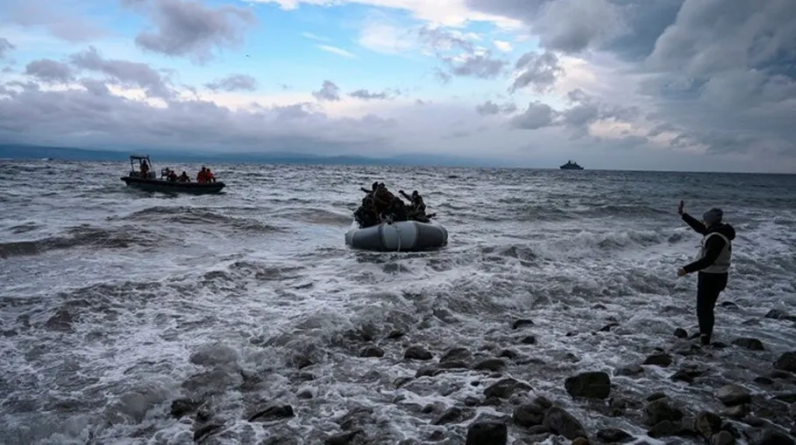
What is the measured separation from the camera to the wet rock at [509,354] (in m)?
6.28

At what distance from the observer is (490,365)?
19.4 ft

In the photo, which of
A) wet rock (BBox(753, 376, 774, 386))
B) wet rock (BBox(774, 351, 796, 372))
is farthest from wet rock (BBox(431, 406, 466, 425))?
wet rock (BBox(774, 351, 796, 372))

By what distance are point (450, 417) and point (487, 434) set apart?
0.58 m

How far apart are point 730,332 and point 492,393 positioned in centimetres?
483

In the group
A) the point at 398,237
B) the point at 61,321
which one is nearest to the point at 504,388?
the point at 61,321

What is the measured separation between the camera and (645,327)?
25.2 feet

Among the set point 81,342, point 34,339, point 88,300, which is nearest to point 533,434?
point 81,342

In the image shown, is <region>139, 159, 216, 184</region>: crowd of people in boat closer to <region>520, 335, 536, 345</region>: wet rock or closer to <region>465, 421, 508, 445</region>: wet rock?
<region>520, 335, 536, 345</region>: wet rock

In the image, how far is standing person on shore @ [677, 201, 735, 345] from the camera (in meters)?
6.65

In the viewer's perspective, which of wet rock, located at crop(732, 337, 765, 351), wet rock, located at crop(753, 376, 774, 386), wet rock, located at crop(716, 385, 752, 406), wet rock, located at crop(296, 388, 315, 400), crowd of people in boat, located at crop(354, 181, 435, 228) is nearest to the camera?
wet rock, located at crop(716, 385, 752, 406)

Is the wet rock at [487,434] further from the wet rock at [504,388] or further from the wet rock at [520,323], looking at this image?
the wet rock at [520,323]

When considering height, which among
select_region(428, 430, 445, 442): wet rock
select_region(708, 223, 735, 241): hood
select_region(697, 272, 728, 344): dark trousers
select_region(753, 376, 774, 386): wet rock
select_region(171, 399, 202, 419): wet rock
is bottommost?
select_region(171, 399, 202, 419): wet rock

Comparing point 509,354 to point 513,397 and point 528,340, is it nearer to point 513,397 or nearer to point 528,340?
point 528,340

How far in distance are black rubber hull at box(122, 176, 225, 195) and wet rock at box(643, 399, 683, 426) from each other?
1260 inches
